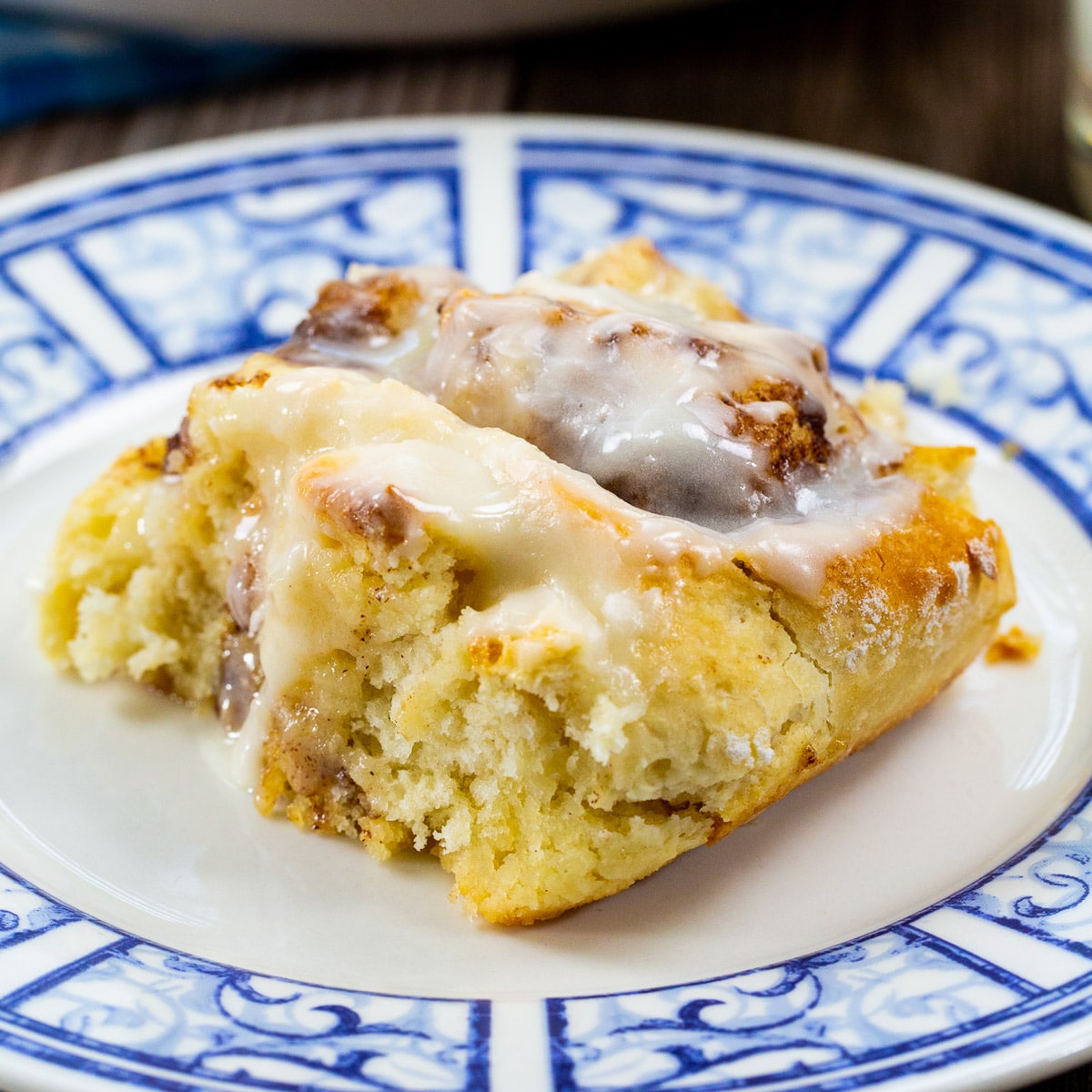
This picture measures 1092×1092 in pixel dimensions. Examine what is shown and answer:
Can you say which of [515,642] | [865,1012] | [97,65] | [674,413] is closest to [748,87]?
[97,65]

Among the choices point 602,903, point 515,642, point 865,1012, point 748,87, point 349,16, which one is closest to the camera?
point 865,1012

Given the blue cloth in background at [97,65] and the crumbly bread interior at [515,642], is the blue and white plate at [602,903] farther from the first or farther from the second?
the blue cloth in background at [97,65]

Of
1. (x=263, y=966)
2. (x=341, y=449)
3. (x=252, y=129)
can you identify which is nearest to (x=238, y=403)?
(x=341, y=449)

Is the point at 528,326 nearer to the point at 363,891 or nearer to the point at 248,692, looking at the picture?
the point at 248,692

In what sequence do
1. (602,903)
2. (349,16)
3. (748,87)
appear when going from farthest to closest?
(748,87), (349,16), (602,903)

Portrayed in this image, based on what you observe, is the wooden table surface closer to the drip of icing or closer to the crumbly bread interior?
the drip of icing

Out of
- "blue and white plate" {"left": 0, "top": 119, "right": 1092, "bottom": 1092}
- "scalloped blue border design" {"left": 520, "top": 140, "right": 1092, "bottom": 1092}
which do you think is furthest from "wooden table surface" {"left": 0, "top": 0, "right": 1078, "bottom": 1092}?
"scalloped blue border design" {"left": 520, "top": 140, "right": 1092, "bottom": 1092}

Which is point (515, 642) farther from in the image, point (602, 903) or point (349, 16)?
point (349, 16)
